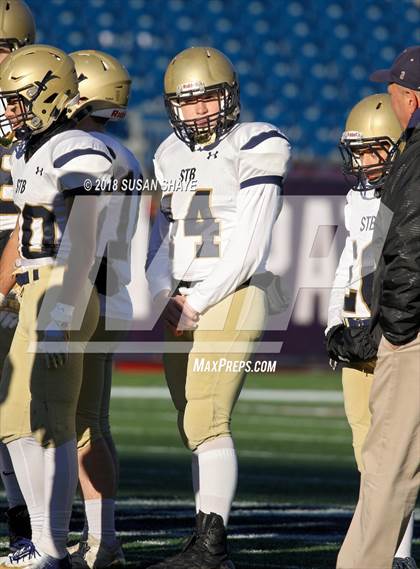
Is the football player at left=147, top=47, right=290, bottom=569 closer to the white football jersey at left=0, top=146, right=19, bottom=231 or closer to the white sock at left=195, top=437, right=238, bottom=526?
the white sock at left=195, top=437, right=238, bottom=526

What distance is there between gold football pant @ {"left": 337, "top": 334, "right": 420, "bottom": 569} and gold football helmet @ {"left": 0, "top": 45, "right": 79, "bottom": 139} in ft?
4.57

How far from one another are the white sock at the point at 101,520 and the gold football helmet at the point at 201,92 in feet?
4.08

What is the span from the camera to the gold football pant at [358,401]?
4168 mm

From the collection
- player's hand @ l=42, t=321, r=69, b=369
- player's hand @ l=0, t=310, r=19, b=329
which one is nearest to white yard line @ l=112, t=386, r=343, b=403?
player's hand @ l=0, t=310, r=19, b=329

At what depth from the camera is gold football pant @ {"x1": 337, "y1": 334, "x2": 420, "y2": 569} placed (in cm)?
325

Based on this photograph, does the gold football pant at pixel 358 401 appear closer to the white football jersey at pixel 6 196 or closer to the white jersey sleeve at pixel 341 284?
the white jersey sleeve at pixel 341 284

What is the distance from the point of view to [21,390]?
153 inches

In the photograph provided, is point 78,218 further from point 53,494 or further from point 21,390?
point 53,494

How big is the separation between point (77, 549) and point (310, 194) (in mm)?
7878

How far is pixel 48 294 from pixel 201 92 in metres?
0.85

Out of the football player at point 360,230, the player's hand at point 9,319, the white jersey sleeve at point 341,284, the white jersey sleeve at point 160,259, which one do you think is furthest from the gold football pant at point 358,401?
the player's hand at point 9,319

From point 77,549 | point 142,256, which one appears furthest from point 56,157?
point 142,256

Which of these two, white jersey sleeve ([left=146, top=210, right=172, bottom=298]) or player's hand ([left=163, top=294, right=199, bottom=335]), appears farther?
white jersey sleeve ([left=146, top=210, right=172, bottom=298])

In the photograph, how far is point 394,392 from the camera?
3270 millimetres
